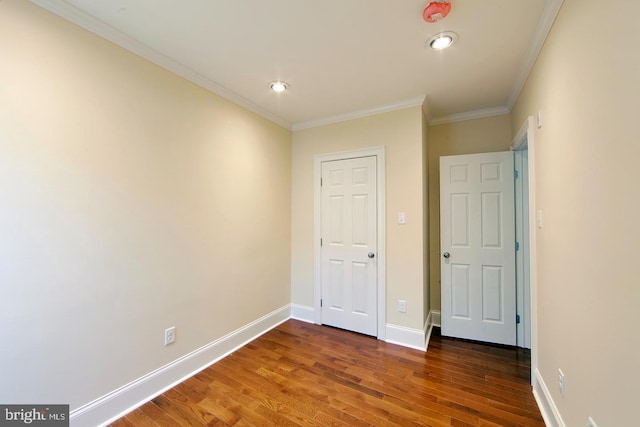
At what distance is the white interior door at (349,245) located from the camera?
2928 millimetres

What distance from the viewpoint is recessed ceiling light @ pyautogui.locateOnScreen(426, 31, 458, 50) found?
5.68 feet

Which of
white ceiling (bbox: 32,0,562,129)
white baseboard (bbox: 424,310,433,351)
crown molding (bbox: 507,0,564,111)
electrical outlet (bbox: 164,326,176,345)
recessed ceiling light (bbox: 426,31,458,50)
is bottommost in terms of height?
white baseboard (bbox: 424,310,433,351)

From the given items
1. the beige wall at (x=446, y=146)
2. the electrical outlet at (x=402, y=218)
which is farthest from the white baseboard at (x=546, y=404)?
the electrical outlet at (x=402, y=218)

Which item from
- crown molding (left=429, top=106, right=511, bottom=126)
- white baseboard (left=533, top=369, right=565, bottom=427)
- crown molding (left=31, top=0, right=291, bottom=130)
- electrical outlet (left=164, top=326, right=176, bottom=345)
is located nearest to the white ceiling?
crown molding (left=31, top=0, right=291, bottom=130)

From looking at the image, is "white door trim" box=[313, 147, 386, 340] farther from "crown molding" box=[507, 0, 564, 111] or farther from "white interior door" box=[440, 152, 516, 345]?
"crown molding" box=[507, 0, 564, 111]

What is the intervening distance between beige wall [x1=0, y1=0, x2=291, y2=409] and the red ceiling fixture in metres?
1.84

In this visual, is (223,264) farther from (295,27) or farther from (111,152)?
(295,27)

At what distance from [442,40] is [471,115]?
153 cm

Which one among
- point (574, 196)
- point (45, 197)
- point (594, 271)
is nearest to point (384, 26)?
point (574, 196)

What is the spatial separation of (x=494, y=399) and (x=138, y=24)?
350cm

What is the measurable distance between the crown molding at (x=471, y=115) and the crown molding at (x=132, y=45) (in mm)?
2227

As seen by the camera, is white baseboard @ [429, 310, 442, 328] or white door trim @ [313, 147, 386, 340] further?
white baseboard @ [429, 310, 442, 328]

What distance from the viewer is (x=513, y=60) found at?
79.0 inches

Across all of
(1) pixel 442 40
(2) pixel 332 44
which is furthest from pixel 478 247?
(2) pixel 332 44
